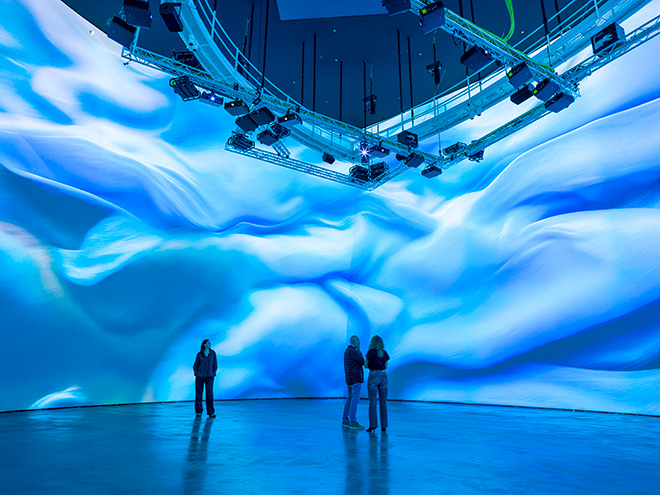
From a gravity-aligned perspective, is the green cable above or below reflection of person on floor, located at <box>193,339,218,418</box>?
above

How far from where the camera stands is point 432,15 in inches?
293

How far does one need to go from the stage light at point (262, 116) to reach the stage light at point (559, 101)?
5.57 meters

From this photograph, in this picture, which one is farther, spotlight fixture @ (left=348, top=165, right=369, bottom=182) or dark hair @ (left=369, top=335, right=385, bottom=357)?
spotlight fixture @ (left=348, top=165, right=369, bottom=182)

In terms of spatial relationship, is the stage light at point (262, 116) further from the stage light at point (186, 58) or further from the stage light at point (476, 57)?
the stage light at point (476, 57)

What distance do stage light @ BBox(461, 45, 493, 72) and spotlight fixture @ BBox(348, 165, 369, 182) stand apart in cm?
490

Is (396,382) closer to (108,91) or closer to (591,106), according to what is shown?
(591,106)

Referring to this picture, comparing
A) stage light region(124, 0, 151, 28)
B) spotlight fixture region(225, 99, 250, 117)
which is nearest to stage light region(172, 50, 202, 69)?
spotlight fixture region(225, 99, 250, 117)

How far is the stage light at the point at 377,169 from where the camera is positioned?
1281 cm

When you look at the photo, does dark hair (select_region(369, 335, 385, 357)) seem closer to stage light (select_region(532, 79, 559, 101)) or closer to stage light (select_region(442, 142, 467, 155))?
stage light (select_region(532, 79, 559, 101))

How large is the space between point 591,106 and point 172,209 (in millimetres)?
9636

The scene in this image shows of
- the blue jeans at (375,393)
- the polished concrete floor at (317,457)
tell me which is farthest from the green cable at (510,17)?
the blue jeans at (375,393)

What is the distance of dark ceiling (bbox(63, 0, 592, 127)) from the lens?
980cm

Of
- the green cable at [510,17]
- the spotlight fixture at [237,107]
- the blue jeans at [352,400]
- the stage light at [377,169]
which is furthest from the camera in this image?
the stage light at [377,169]

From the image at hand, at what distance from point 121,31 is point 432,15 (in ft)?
17.1
